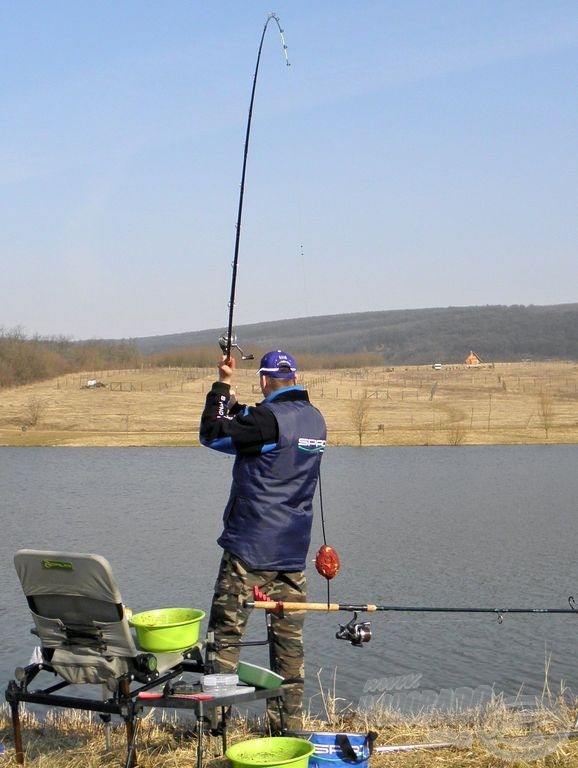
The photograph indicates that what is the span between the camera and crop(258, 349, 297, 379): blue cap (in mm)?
5477

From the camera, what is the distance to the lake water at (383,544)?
33.9 feet

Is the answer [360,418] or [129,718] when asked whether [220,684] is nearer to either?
[129,718]

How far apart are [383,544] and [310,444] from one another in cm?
1284

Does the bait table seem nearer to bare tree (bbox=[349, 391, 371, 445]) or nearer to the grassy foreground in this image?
the grassy foreground

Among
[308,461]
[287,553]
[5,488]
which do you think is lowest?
[5,488]

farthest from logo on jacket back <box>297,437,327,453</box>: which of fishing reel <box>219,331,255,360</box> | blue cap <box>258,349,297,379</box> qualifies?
fishing reel <box>219,331,255,360</box>

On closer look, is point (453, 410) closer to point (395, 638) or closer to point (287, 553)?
point (395, 638)

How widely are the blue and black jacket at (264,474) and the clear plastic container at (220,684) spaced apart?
698mm

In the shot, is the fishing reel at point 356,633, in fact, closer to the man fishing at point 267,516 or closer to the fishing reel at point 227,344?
the man fishing at point 267,516

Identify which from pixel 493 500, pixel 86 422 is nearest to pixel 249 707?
pixel 493 500

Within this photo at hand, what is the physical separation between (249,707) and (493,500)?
16.6 metres

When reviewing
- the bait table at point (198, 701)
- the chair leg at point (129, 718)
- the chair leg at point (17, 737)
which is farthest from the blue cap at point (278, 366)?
the chair leg at point (17, 737)

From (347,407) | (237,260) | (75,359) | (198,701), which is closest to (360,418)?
(347,407)

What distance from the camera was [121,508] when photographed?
2248 centimetres
